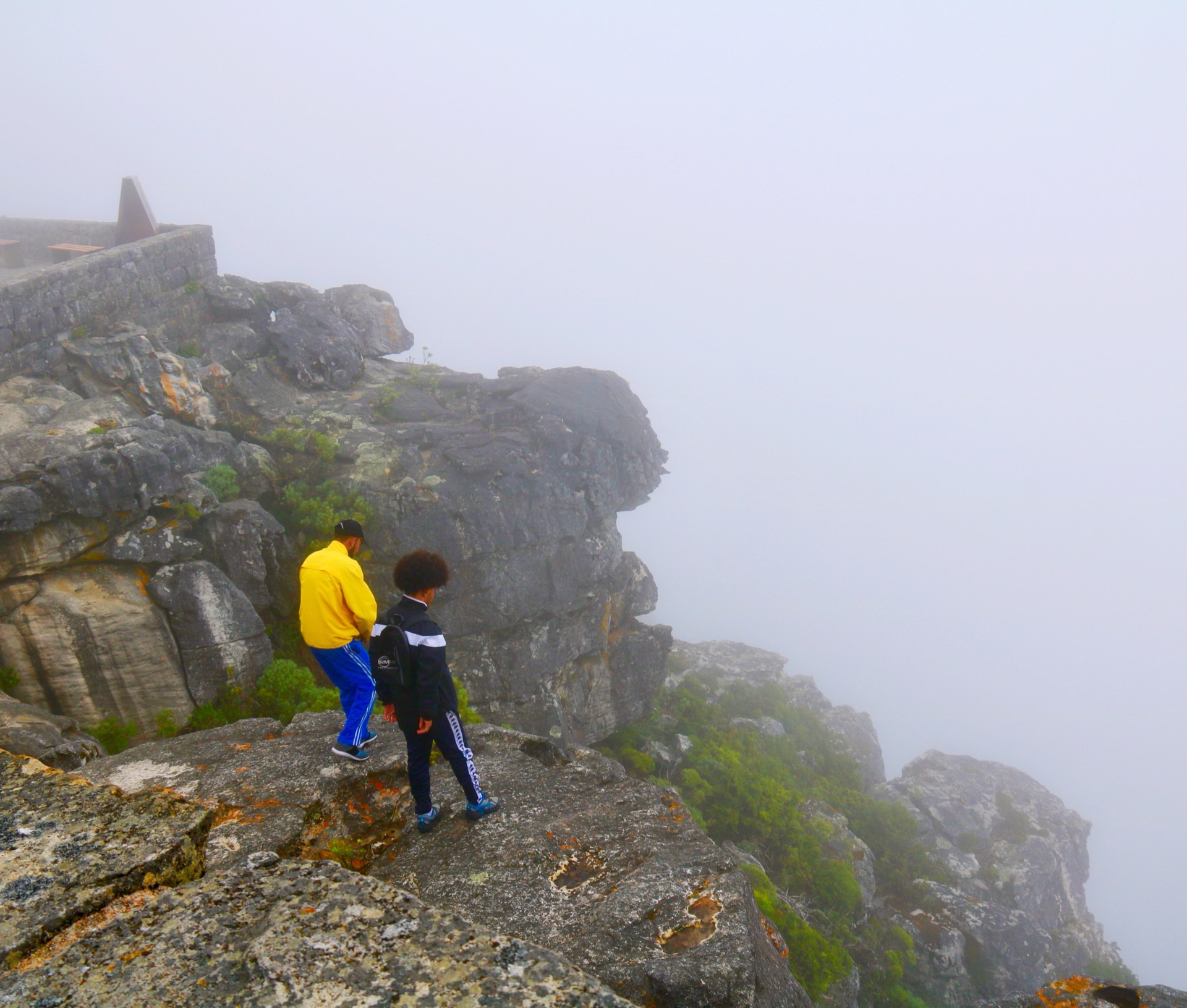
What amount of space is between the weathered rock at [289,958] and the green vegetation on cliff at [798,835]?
11.5 meters

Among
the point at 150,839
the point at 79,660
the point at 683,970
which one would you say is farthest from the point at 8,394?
the point at 683,970

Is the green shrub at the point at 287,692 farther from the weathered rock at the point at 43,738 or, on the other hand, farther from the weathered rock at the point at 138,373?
the weathered rock at the point at 138,373

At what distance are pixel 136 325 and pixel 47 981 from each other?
53.1 ft

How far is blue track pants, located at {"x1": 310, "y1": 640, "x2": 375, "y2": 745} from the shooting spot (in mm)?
7520

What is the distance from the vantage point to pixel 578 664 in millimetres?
19141

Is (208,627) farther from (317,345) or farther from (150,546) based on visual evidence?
(317,345)

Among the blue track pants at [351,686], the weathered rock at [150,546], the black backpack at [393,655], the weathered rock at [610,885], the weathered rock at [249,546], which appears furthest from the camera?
the weathered rock at [249,546]

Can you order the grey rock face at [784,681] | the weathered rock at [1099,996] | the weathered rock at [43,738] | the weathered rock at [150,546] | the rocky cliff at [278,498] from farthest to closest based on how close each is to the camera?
the grey rock face at [784,681] < the weathered rock at [150,546] < the rocky cliff at [278,498] < the weathered rock at [43,738] < the weathered rock at [1099,996]

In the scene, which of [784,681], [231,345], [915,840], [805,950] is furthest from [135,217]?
[784,681]

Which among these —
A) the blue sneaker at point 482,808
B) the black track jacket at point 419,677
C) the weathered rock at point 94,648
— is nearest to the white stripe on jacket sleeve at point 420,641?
the black track jacket at point 419,677

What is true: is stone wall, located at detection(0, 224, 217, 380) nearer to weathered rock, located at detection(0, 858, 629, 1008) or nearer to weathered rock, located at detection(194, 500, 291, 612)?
weathered rock, located at detection(194, 500, 291, 612)

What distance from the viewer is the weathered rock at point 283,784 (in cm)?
619

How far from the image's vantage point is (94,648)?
10.6 meters

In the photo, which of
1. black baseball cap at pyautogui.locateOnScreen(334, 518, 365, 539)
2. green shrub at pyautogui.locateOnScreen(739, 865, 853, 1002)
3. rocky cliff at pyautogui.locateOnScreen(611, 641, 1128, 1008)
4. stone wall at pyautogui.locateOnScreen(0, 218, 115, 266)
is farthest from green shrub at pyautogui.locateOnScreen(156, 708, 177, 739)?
stone wall at pyautogui.locateOnScreen(0, 218, 115, 266)
